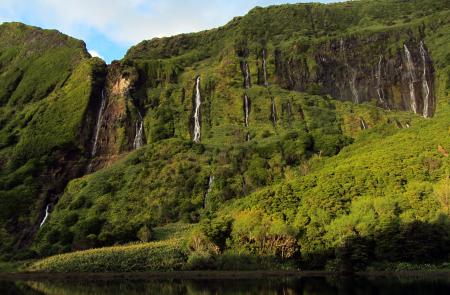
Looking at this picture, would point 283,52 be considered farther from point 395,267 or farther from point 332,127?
point 395,267

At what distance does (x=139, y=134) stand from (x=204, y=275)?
68.4 meters

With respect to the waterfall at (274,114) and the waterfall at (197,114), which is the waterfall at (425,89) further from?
the waterfall at (197,114)

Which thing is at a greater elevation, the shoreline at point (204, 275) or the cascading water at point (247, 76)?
the cascading water at point (247, 76)

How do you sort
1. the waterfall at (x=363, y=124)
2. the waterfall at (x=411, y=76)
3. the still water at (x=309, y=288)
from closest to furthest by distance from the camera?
the still water at (x=309, y=288) < the waterfall at (x=363, y=124) < the waterfall at (x=411, y=76)

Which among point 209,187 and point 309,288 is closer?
point 309,288

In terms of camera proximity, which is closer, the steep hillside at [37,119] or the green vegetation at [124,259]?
the green vegetation at [124,259]

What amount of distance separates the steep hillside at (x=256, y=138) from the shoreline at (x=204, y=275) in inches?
99.1

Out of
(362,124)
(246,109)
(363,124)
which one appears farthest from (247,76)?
(363,124)

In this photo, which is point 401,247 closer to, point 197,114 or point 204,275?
point 204,275

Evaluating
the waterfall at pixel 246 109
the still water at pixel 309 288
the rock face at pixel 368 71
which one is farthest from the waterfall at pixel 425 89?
the still water at pixel 309 288

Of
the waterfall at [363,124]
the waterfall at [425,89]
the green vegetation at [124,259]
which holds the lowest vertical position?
the green vegetation at [124,259]

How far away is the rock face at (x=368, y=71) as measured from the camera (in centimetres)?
13088

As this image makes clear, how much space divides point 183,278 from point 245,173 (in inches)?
1492

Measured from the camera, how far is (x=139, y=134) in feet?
418
